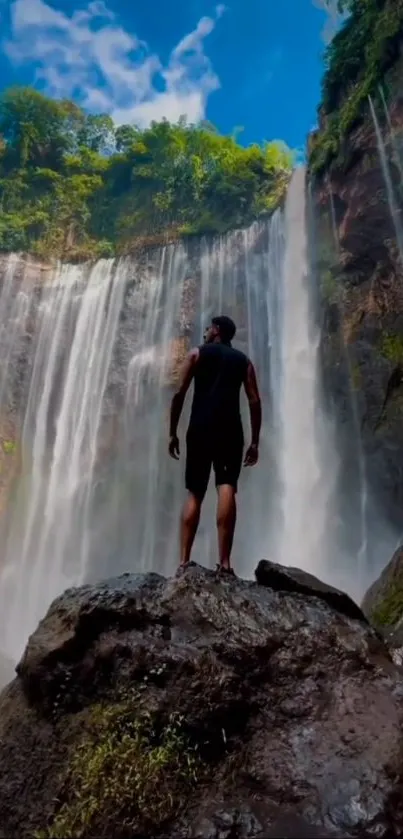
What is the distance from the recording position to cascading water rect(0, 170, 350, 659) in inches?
687

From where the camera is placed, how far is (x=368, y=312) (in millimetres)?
15625

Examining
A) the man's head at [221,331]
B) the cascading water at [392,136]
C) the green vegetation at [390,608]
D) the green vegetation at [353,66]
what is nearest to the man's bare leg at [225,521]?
the man's head at [221,331]

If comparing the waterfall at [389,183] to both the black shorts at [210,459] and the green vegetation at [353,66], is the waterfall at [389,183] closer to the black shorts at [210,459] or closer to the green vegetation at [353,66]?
the green vegetation at [353,66]

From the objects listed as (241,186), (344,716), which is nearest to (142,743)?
(344,716)

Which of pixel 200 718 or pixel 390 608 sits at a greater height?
pixel 390 608

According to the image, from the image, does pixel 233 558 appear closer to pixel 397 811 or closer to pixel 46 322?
pixel 46 322

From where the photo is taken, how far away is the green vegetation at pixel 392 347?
14.6 meters

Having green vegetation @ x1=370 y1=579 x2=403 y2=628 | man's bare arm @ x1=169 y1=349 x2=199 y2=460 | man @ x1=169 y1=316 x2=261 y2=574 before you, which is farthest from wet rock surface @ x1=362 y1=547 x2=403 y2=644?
man's bare arm @ x1=169 y1=349 x2=199 y2=460

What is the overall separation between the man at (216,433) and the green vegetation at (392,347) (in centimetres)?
1118

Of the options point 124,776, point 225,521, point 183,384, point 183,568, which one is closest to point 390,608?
point 225,521

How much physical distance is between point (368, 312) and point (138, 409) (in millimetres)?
8456

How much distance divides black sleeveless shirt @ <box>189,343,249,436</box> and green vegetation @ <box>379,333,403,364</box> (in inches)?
440

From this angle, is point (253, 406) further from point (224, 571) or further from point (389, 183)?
point (389, 183)

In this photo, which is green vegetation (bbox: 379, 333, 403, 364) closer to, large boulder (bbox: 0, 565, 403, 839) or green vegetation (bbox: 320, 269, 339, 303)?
green vegetation (bbox: 320, 269, 339, 303)
